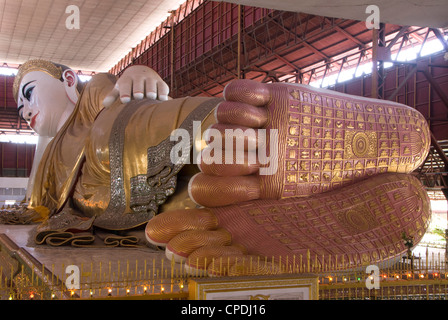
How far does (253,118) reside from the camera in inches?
97.2

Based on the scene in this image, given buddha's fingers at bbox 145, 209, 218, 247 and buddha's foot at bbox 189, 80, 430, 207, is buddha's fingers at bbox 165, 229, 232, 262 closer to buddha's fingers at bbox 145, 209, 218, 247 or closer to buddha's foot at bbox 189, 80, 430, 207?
buddha's fingers at bbox 145, 209, 218, 247

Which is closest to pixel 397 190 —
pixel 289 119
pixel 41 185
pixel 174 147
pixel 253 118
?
pixel 289 119

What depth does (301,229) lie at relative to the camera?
2.47 meters

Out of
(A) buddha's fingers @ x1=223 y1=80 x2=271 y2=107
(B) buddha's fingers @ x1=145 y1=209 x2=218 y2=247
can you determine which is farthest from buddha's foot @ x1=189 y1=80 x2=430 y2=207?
(B) buddha's fingers @ x1=145 y1=209 x2=218 y2=247

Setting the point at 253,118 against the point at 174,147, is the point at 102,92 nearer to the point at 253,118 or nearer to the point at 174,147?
the point at 174,147

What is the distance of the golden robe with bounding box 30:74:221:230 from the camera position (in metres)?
3.04

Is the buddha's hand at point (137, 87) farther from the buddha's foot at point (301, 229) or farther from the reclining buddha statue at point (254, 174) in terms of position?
the buddha's foot at point (301, 229)

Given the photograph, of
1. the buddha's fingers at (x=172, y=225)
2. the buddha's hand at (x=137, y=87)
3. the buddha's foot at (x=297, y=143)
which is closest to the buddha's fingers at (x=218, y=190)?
the buddha's foot at (x=297, y=143)

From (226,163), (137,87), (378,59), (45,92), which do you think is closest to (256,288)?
(226,163)

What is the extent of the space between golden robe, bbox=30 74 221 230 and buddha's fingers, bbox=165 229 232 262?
751 millimetres

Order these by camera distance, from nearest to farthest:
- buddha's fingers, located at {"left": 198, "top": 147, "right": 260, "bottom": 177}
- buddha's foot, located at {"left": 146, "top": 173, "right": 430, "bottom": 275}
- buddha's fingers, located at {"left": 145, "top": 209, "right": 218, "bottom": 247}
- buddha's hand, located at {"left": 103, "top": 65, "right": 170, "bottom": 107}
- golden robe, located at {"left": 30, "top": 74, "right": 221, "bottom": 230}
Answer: buddha's foot, located at {"left": 146, "top": 173, "right": 430, "bottom": 275} < buddha's fingers, located at {"left": 145, "top": 209, "right": 218, "bottom": 247} < buddha's fingers, located at {"left": 198, "top": 147, "right": 260, "bottom": 177} < golden robe, located at {"left": 30, "top": 74, "right": 221, "bottom": 230} < buddha's hand, located at {"left": 103, "top": 65, "right": 170, "bottom": 107}

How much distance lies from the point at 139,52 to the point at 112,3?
13.1 ft

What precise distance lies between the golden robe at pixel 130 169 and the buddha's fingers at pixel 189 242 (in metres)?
0.75

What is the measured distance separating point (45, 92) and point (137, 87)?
2566mm
